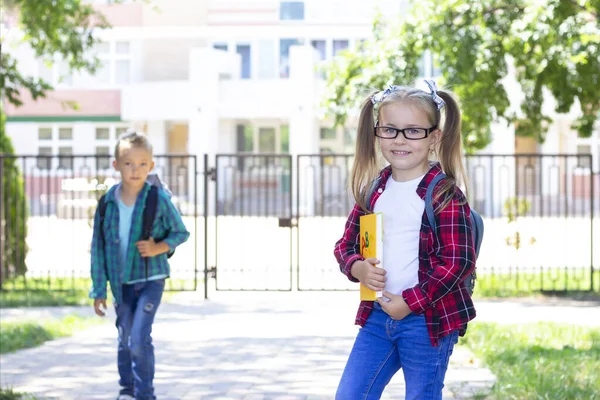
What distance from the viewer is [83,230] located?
114 feet

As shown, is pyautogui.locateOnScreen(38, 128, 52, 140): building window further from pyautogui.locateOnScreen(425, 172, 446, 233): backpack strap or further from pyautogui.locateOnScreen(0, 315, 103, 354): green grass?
pyautogui.locateOnScreen(425, 172, 446, 233): backpack strap

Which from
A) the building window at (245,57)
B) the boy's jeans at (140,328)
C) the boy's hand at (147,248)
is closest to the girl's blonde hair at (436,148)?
the boy's hand at (147,248)

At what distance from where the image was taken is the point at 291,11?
48.7 metres

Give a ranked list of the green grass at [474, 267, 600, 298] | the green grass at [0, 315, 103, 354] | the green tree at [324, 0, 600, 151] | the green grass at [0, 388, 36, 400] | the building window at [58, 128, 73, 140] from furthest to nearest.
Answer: the building window at [58, 128, 73, 140] → the green grass at [474, 267, 600, 298] → the green tree at [324, 0, 600, 151] → the green grass at [0, 315, 103, 354] → the green grass at [0, 388, 36, 400]

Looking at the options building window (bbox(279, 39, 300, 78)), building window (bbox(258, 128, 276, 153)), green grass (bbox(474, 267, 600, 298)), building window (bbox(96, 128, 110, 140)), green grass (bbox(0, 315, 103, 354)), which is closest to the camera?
green grass (bbox(0, 315, 103, 354))

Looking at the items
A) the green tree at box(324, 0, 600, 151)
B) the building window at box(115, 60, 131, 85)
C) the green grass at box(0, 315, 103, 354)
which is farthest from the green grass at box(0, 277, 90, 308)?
the building window at box(115, 60, 131, 85)

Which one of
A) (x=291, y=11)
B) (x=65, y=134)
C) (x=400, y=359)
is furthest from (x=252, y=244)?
(x=65, y=134)

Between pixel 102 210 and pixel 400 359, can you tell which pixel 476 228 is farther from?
pixel 102 210

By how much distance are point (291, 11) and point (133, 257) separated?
139ft

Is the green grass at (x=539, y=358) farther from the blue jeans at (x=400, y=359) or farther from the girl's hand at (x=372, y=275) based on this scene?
the girl's hand at (x=372, y=275)

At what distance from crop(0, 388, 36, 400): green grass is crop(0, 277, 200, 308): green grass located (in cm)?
744

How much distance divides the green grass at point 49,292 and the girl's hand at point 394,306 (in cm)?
1101

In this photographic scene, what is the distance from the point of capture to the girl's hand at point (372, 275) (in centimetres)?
452

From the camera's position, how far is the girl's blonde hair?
4.72m
